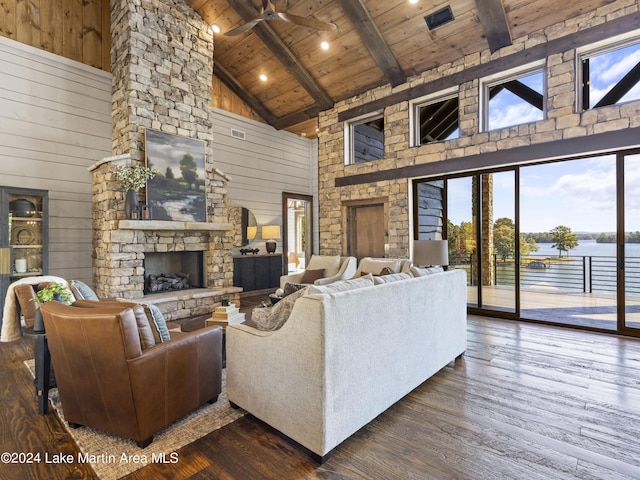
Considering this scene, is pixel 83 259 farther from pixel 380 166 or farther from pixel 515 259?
pixel 515 259

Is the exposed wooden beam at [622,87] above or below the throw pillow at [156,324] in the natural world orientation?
above

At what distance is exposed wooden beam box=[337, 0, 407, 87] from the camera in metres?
5.15

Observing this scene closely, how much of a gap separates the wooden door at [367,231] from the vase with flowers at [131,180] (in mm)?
4029

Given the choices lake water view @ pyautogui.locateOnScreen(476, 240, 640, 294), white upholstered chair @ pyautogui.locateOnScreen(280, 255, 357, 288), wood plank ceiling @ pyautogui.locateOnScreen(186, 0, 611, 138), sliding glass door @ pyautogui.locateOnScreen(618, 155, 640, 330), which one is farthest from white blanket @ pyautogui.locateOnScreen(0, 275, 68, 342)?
sliding glass door @ pyautogui.locateOnScreen(618, 155, 640, 330)

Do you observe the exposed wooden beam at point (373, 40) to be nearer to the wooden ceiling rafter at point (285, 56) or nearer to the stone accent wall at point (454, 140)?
the stone accent wall at point (454, 140)

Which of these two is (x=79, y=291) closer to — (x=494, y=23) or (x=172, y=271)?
(x=172, y=271)

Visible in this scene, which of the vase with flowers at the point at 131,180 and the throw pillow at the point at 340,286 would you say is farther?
the vase with flowers at the point at 131,180

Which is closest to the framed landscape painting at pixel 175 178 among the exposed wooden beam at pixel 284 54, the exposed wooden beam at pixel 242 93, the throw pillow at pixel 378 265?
the exposed wooden beam at pixel 284 54

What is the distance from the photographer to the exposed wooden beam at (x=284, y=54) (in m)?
5.59

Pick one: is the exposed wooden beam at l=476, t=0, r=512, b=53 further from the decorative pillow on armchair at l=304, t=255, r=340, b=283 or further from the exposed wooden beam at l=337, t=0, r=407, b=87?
the decorative pillow on armchair at l=304, t=255, r=340, b=283

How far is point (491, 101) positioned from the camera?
532cm

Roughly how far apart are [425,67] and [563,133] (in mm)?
2546

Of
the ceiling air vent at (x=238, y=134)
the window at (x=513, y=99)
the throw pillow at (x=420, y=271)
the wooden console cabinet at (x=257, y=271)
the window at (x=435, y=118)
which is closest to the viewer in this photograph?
the throw pillow at (x=420, y=271)

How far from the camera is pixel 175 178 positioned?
531 cm
